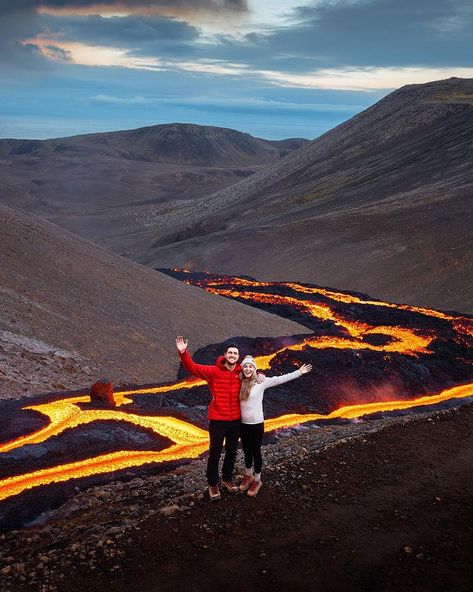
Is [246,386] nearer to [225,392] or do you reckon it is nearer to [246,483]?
[225,392]

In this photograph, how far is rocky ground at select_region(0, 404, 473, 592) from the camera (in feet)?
28.0

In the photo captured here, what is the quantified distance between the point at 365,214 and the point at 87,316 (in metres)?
45.0

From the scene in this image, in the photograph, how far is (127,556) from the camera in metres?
9.10

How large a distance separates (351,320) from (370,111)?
83455 millimetres

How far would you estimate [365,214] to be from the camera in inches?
2608

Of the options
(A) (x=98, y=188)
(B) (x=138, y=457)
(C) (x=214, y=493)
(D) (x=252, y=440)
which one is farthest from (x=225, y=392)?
(A) (x=98, y=188)

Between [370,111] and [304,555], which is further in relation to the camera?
[370,111]

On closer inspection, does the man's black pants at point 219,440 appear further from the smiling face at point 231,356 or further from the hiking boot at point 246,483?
the smiling face at point 231,356

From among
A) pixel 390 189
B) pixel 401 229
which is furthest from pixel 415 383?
pixel 390 189

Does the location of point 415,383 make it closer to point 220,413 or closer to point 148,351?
point 148,351

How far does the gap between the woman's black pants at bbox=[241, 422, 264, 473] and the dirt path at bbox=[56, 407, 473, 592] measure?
0.67m

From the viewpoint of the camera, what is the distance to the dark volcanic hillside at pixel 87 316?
22.2 m

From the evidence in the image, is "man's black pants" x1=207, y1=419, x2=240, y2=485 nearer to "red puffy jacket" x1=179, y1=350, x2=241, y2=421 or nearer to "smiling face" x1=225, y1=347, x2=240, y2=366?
"red puffy jacket" x1=179, y1=350, x2=241, y2=421

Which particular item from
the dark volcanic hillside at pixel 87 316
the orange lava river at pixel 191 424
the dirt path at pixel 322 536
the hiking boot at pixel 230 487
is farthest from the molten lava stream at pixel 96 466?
the dark volcanic hillside at pixel 87 316
